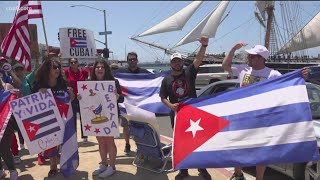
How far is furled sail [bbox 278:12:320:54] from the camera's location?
28734 millimetres

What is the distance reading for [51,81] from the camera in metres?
5.50

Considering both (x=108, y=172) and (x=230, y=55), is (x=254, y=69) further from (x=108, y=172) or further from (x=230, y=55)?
(x=108, y=172)

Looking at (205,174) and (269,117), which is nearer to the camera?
(269,117)

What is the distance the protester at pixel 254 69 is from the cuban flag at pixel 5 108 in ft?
9.94

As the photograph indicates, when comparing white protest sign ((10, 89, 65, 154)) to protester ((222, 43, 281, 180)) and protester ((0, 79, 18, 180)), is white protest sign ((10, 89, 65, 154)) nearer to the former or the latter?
protester ((0, 79, 18, 180))

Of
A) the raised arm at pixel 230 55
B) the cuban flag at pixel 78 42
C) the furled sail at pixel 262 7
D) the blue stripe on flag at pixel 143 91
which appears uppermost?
the furled sail at pixel 262 7

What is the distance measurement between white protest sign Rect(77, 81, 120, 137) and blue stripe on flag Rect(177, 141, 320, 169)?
145 cm

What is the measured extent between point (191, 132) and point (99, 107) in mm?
1576

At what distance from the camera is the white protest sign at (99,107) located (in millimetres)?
5414

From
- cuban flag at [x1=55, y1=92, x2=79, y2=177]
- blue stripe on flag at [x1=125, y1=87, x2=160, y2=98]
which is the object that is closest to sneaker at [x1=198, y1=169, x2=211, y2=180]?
cuban flag at [x1=55, y1=92, x2=79, y2=177]

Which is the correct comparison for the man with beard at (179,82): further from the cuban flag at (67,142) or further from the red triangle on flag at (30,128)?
the red triangle on flag at (30,128)

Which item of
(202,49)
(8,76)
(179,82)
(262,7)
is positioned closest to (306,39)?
(262,7)

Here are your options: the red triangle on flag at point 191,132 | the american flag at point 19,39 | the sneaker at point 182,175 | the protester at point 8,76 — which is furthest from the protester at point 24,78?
the red triangle on flag at point 191,132

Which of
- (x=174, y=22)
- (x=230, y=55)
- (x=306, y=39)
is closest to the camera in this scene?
(x=230, y=55)
